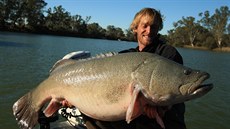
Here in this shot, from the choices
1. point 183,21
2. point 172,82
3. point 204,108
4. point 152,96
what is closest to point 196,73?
point 172,82

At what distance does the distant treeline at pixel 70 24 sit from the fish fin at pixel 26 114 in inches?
3277

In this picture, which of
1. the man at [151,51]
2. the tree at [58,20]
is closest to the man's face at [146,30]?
the man at [151,51]

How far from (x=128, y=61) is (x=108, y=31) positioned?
162038mm

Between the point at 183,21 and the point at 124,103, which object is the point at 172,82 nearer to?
the point at 124,103

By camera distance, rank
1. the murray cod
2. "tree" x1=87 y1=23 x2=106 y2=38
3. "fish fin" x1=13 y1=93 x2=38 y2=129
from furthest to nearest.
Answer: "tree" x1=87 y1=23 x2=106 y2=38 → "fish fin" x1=13 y1=93 x2=38 y2=129 → the murray cod

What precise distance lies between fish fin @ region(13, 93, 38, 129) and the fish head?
1881 mm

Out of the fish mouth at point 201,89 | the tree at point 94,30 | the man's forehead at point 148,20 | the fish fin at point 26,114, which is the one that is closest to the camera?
the fish mouth at point 201,89

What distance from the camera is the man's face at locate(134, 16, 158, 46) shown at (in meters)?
4.98

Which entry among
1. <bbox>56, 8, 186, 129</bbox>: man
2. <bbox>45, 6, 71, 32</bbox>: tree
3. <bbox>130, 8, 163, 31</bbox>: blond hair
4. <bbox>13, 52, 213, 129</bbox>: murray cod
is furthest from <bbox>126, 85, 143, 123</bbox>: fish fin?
<bbox>45, 6, 71, 32</bbox>: tree

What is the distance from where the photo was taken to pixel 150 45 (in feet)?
16.7

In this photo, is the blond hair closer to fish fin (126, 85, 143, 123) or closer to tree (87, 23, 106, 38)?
fish fin (126, 85, 143, 123)

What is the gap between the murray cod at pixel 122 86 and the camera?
12.0 feet

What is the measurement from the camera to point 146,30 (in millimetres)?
5000

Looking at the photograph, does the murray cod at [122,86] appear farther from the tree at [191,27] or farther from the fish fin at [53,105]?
the tree at [191,27]
